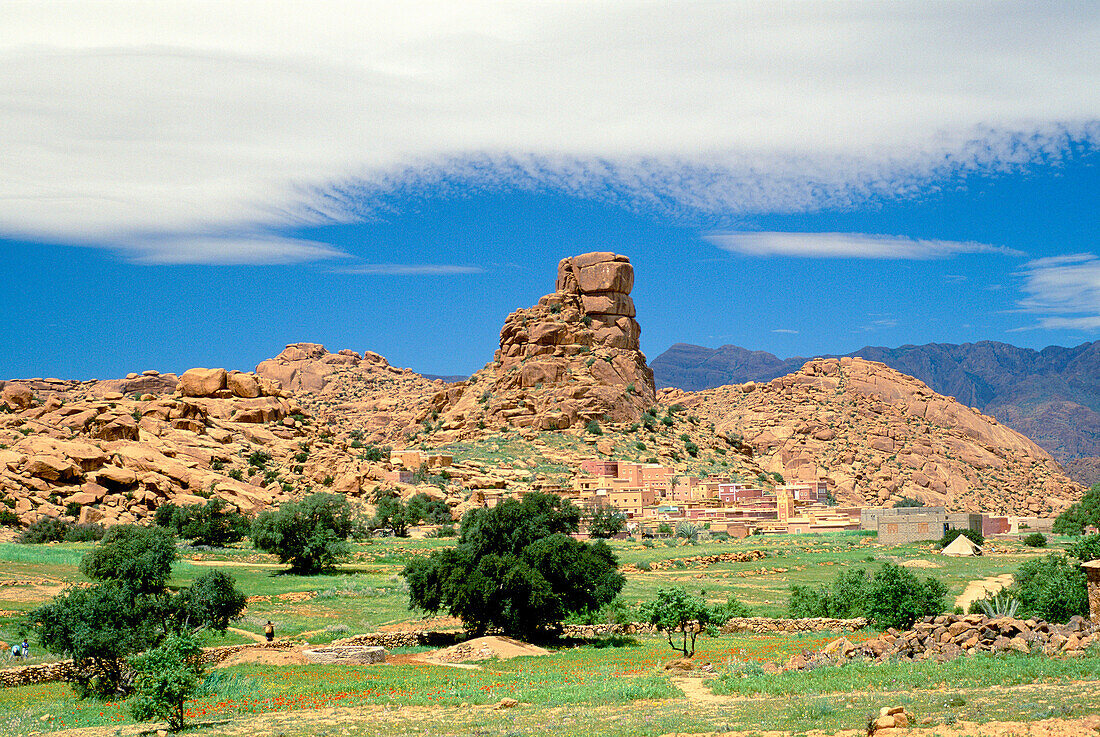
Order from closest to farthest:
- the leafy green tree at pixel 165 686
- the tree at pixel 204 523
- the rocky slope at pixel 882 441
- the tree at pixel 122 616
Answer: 1. the leafy green tree at pixel 165 686
2. the tree at pixel 122 616
3. the tree at pixel 204 523
4. the rocky slope at pixel 882 441

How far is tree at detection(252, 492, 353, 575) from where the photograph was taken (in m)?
53.5

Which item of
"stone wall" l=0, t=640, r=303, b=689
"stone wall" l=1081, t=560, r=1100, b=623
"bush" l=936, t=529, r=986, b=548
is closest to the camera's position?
"stone wall" l=1081, t=560, r=1100, b=623

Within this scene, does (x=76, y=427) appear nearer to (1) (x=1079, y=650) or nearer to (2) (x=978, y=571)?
(2) (x=978, y=571)

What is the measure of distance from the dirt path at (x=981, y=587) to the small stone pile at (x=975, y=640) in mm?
14574

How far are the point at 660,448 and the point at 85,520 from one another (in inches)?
2714

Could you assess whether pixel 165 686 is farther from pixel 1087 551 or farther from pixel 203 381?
pixel 203 381

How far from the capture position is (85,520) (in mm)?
64750

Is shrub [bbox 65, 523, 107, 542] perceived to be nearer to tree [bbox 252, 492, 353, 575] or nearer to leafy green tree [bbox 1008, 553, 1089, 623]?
tree [bbox 252, 492, 353, 575]

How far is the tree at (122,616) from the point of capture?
78.9 feet

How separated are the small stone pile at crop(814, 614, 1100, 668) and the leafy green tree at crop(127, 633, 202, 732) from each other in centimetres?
1409

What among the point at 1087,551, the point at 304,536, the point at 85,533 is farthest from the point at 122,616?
the point at 85,533

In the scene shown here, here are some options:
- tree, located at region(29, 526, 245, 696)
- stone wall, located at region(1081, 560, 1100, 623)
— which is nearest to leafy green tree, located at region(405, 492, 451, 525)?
tree, located at region(29, 526, 245, 696)

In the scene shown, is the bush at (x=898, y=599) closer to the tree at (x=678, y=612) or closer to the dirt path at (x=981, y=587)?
the tree at (x=678, y=612)

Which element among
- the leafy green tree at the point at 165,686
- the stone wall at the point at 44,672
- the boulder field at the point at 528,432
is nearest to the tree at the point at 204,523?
the boulder field at the point at 528,432
